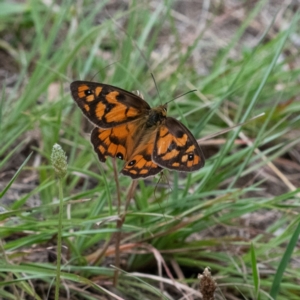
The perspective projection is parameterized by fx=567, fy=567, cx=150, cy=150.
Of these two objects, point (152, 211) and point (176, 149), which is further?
point (152, 211)

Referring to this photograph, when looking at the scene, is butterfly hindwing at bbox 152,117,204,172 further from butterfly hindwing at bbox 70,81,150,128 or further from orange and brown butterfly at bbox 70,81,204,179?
butterfly hindwing at bbox 70,81,150,128

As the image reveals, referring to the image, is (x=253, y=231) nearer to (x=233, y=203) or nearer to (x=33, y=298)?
(x=233, y=203)

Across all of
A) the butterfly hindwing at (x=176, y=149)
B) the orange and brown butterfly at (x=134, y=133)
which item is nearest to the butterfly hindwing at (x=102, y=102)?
the orange and brown butterfly at (x=134, y=133)

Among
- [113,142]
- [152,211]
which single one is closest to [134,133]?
[113,142]

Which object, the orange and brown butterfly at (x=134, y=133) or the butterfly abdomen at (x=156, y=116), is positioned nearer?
the orange and brown butterfly at (x=134, y=133)

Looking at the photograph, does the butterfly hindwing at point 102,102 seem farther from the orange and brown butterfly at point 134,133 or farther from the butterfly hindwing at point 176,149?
the butterfly hindwing at point 176,149

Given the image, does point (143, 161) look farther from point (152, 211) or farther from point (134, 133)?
point (152, 211)

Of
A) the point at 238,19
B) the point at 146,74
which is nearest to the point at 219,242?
the point at 146,74
